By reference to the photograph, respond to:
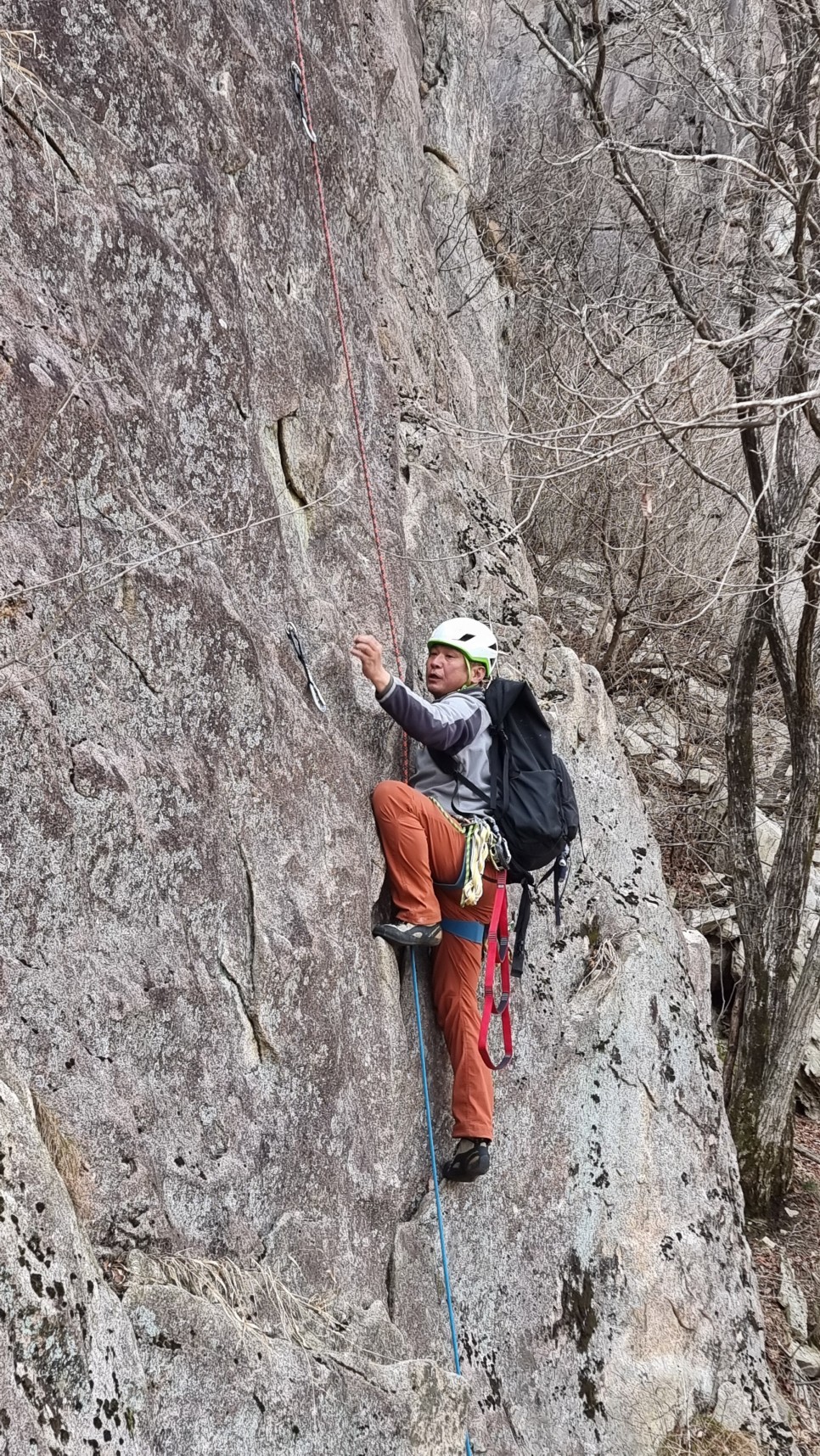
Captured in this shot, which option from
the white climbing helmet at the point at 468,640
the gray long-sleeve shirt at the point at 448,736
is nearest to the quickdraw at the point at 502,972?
the gray long-sleeve shirt at the point at 448,736

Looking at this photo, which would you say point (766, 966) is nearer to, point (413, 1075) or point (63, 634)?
point (413, 1075)

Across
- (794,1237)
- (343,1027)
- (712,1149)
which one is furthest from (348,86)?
(794,1237)

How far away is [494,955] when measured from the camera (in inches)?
207

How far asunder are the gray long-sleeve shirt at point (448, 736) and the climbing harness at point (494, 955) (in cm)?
42

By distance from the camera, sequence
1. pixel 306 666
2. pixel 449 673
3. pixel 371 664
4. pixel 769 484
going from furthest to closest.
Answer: pixel 769 484
pixel 449 673
pixel 371 664
pixel 306 666

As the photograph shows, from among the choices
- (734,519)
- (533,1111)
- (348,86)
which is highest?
(348,86)

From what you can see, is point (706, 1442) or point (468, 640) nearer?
point (468, 640)

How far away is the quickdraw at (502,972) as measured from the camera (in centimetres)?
500

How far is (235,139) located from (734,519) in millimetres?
8635

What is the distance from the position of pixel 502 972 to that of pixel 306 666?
1.76 m

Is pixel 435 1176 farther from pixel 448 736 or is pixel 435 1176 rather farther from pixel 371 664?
pixel 371 664

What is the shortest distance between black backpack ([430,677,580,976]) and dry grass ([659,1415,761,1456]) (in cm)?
246

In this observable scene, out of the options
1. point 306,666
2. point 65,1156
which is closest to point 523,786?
point 306,666

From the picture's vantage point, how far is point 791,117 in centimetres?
852
